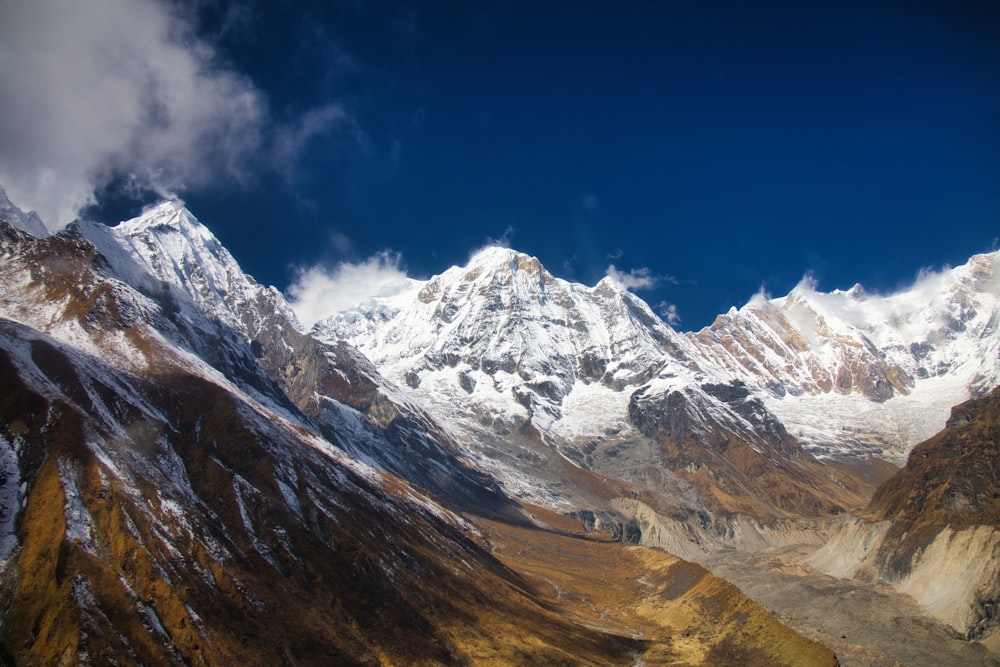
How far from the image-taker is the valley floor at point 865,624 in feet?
345

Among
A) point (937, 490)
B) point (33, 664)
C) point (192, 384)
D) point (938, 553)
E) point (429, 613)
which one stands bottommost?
point (33, 664)

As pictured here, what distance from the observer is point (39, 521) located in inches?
2822

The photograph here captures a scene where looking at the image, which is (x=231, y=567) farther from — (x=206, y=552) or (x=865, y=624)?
(x=865, y=624)

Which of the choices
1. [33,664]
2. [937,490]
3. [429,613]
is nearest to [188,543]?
[33,664]

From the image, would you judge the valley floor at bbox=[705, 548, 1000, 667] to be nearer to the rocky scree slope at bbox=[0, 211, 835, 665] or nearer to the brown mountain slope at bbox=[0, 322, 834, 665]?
the brown mountain slope at bbox=[0, 322, 834, 665]

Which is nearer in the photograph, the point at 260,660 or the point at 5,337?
the point at 260,660

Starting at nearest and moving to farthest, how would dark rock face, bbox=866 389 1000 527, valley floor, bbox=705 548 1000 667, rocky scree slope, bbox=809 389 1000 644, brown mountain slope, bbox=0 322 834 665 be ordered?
1. brown mountain slope, bbox=0 322 834 665
2. valley floor, bbox=705 548 1000 667
3. rocky scree slope, bbox=809 389 1000 644
4. dark rock face, bbox=866 389 1000 527

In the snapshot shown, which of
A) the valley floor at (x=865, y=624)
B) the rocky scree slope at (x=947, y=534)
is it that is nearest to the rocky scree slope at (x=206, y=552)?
the valley floor at (x=865, y=624)

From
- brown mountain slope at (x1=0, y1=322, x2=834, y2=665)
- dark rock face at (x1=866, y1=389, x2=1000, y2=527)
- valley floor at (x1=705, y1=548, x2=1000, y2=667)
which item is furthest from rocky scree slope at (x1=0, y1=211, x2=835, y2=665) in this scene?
dark rock face at (x1=866, y1=389, x2=1000, y2=527)

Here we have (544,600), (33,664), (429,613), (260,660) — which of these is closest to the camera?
(33,664)

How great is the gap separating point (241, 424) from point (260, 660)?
6288 centimetres

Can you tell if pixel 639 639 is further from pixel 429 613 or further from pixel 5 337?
pixel 5 337

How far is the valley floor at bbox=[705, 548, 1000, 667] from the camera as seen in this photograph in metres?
105

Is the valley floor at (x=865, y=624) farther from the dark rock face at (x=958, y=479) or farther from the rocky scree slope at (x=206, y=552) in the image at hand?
the dark rock face at (x=958, y=479)
